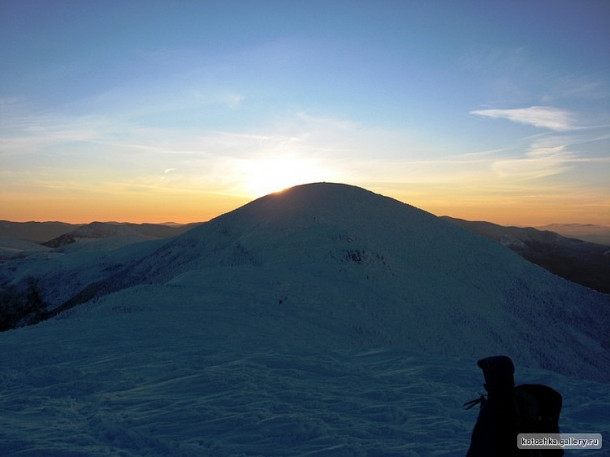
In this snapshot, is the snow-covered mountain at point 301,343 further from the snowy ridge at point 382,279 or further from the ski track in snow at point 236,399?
the snowy ridge at point 382,279

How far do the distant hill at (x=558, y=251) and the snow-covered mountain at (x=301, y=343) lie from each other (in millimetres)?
79568

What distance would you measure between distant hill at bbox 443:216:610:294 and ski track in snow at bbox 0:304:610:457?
11156cm

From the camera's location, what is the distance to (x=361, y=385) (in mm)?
12406

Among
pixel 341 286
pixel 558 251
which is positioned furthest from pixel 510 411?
pixel 558 251

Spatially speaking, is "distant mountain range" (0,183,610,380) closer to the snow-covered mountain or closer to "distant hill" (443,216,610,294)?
the snow-covered mountain

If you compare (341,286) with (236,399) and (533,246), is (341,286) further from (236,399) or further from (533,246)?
(533,246)

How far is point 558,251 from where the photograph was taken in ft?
561

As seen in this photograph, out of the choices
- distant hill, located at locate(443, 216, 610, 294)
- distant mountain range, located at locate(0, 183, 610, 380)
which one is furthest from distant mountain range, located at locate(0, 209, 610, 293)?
distant mountain range, located at locate(0, 183, 610, 380)

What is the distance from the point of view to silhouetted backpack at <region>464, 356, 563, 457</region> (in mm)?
4414

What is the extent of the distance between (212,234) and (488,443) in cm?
5015

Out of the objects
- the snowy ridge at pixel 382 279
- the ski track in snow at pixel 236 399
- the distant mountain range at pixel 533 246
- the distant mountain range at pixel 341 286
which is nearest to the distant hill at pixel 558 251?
the distant mountain range at pixel 533 246

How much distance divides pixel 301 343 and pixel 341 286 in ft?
49.3

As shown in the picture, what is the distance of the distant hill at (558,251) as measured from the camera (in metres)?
126

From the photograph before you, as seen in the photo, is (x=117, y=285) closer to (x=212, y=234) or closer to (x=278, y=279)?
(x=212, y=234)
